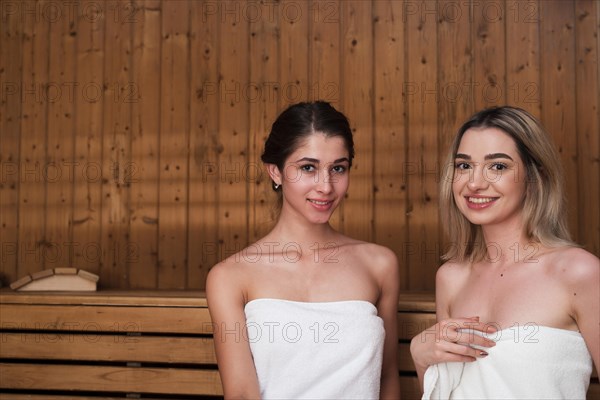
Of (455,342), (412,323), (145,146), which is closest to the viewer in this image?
(455,342)

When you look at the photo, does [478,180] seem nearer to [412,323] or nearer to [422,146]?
[412,323]

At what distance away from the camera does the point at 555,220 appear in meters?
1.64

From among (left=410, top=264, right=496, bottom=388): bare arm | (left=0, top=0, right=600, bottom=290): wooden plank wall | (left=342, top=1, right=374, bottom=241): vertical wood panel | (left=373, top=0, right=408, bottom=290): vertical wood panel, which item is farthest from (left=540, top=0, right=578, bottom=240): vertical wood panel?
(left=410, top=264, right=496, bottom=388): bare arm

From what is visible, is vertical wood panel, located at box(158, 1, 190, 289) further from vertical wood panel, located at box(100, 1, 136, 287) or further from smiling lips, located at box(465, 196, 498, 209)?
smiling lips, located at box(465, 196, 498, 209)

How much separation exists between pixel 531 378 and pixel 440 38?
1947 mm

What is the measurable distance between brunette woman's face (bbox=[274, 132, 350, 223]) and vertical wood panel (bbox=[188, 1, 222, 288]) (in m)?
1.31

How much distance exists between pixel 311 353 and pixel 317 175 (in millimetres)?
487

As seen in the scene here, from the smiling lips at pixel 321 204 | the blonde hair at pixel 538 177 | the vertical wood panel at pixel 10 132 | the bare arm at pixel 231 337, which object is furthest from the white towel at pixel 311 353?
the vertical wood panel at pixel 10 132

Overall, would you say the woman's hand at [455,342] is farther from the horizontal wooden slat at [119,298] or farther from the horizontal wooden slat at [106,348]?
the horizontal wooden slat at [106,348]

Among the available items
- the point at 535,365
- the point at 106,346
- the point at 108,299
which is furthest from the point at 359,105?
the point at 535,365

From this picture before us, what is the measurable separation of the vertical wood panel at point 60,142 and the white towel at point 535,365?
7.68ft

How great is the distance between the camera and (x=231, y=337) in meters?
1.83

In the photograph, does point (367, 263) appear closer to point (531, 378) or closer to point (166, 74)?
point (531, 378)

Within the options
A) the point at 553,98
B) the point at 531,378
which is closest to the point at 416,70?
the point at 553,98
